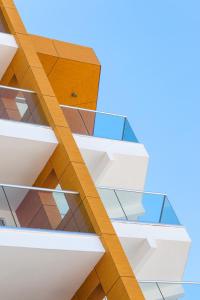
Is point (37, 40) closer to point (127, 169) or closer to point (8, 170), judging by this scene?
point (127, 169)

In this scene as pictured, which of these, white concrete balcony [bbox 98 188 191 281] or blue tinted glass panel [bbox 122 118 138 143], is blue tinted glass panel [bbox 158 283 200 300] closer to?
white concrete balcony [bbox 98 188 191 281]

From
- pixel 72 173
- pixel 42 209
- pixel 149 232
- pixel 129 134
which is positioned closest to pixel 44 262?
pixel 42 209

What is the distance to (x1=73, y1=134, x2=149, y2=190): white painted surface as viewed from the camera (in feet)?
53.9

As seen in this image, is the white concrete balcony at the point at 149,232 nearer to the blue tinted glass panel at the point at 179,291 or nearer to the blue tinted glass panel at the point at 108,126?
the blue tinted glass panel at the point at 179,291

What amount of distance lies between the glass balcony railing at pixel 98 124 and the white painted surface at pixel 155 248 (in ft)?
9.31

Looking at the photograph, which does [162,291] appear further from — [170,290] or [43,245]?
[43,245]

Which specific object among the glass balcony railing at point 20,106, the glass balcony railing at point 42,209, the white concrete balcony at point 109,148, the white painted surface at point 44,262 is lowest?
the white painted surface at point 44,262

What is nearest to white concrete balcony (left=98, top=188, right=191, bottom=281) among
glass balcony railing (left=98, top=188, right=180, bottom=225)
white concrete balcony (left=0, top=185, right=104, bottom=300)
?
glass balcony railing (left=98, top=188, right=180, bottom=225)

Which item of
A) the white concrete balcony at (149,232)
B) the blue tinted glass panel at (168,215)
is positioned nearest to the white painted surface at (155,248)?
the white concrete balcony at (149,232)

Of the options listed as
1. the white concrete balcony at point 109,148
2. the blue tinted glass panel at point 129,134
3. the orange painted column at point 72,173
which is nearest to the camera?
the orange painted column at point 72,173

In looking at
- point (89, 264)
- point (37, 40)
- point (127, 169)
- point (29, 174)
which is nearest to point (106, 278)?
point (89, 264)

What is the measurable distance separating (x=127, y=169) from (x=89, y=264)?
580 centimetres

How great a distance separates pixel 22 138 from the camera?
13.7m

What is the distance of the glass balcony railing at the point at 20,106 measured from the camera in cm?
1449
